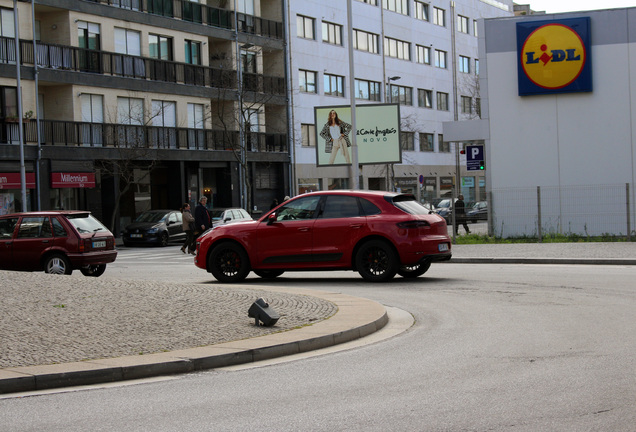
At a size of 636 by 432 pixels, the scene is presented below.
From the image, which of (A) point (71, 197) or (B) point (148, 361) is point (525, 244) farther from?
(A) point (71, 197)

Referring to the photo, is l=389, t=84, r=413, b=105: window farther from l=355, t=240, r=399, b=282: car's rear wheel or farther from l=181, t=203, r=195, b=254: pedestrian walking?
l=355, t=240, r=399, b=282: car's rear wheel

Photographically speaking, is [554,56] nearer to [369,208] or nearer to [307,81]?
Result: [369,208]

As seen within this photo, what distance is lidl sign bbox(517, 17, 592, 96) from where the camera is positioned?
1143 inches

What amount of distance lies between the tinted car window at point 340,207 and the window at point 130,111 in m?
26.6

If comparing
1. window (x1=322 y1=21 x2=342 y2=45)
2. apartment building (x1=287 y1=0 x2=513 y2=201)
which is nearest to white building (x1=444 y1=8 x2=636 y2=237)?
apartment building (x1=287 y1=0 x2=513 y2=201)

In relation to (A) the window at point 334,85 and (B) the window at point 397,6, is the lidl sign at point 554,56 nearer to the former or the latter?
(A) the window at point 334,85

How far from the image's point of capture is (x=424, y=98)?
71.2 m

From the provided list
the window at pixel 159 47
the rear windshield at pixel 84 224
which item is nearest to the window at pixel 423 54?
the window at pixel 159 47

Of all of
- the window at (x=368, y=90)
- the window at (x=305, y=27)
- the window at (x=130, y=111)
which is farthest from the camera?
the window at (x=368, y=90)

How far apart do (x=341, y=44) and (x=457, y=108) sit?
1845cm

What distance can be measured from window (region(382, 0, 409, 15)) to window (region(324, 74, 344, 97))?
28.3 ft

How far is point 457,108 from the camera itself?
75625 millimetres

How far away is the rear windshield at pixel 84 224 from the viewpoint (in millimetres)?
20203

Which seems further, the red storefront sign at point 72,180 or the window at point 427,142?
the window at point 427,142
